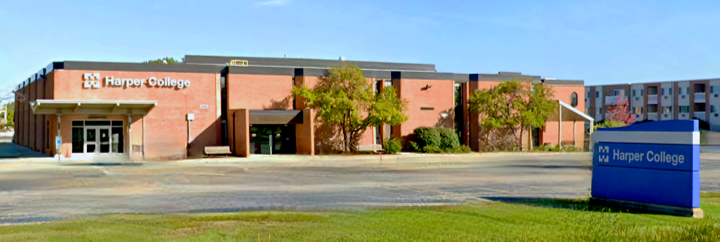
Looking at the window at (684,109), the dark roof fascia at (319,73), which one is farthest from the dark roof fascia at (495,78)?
the window at (684,109)

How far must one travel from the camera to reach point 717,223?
11281 millimetres

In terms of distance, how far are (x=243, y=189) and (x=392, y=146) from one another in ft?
76.9

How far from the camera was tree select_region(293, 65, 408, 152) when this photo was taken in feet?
128

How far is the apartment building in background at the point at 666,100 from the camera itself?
82562 millimetres

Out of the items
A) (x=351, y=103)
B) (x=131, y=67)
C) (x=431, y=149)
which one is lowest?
(x=431, y=149)

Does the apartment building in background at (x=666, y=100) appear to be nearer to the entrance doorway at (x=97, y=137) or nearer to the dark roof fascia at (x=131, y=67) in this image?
the dark roof fascia at (x=131, y=67)

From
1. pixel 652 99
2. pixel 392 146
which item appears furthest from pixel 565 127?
pixel 652 99

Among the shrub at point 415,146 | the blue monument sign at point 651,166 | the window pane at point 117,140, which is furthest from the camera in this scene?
the shrub at point 415,146

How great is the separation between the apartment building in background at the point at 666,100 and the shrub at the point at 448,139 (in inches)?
1685

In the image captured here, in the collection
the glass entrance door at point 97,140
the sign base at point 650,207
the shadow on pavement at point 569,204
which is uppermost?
the glass entrance door at point 97,140

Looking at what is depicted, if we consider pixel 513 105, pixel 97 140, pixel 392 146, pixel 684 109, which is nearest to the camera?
pixel 97 140

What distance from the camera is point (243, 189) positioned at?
1812 centimetres

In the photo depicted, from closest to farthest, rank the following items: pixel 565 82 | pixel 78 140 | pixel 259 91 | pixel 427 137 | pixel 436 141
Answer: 1. pixel 78 140
2. pixel 259 91
3. pixel 427 137
4. pixel 436 141
5. pixel 565 82

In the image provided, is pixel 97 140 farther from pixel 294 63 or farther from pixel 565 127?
pixel 565 127
